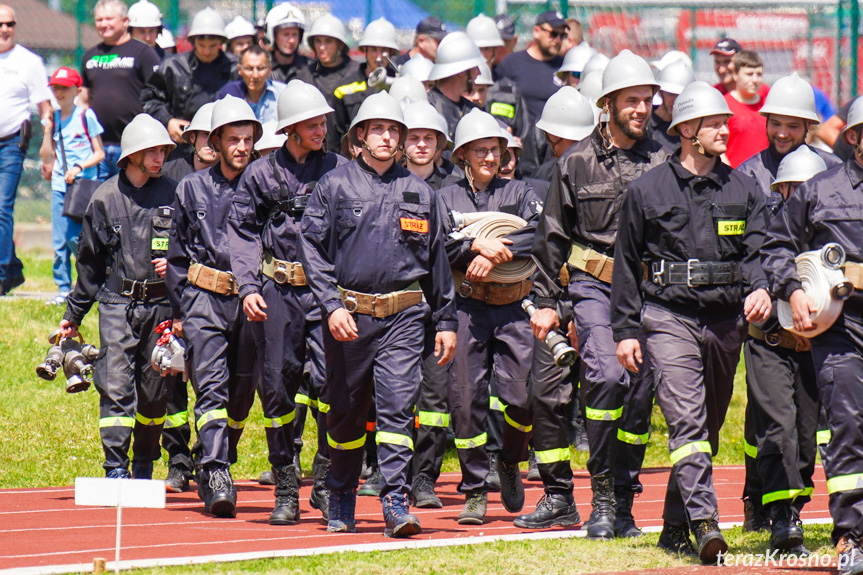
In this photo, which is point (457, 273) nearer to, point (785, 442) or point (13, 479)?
point (785, 442)

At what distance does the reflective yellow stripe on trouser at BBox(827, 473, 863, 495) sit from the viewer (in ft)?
21.9

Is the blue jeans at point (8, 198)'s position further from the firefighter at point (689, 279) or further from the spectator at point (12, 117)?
the firefighter at point (689, 279)

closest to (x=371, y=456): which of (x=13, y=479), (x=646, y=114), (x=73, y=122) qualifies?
(x=13, y=479)

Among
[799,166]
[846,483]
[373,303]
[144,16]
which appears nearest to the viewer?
[846,483]

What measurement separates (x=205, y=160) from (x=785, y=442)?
16.2 ft

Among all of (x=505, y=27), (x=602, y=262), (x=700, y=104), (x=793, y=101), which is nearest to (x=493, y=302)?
(x=602, y=262)

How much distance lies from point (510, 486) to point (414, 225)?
6.79 ft

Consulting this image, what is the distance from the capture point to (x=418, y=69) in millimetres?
12719

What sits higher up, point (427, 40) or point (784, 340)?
point (427, 40)

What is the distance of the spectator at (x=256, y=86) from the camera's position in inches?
472

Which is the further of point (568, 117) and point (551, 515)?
point (568, 117)

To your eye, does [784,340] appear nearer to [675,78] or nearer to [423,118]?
[423,118]

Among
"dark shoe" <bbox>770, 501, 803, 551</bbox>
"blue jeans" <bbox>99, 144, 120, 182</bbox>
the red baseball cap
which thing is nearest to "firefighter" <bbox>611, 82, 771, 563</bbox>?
"dark shoe" <bbox>770, 501, 803, 551</bbox>

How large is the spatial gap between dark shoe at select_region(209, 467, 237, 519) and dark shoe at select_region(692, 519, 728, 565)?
127 inches
